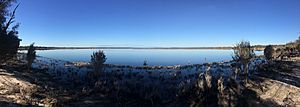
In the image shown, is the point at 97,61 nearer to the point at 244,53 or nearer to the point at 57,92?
the point at 57,92

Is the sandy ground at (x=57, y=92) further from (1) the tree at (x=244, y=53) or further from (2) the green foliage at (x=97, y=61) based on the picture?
(2) the green foliage at (x=97, y=61)

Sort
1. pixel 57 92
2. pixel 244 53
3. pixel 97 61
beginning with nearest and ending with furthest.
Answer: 1. pixel 57 92
2. pixel 244 53
3. pixel 97 61

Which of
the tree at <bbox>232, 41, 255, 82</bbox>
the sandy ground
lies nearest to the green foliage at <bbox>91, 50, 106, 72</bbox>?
the sandy ground

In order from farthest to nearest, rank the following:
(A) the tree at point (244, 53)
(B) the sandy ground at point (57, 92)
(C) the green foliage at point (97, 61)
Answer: (C) the green foliage at point (97, 61)
(A) the tree at point (244, 53)
(B) the sandy ground at point (57, 92)

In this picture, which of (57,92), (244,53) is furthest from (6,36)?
(244,53)

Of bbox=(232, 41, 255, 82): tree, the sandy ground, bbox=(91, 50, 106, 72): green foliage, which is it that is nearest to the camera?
the sandy ground

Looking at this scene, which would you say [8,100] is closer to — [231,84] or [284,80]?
[231,84]

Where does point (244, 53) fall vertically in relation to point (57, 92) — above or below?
above

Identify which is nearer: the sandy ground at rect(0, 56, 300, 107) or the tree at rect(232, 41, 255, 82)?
the sandy ground at rect(0, 56, 300, 107)

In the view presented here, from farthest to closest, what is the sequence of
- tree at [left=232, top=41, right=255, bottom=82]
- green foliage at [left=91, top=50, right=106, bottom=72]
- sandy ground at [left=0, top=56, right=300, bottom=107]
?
green foliage at [left=91, top=50, right=106, bottom=72] < tree at [left=232, top=41, right=255, bottom=82] < sandy ground at [left=0, top=56, right=300, bottom=107]

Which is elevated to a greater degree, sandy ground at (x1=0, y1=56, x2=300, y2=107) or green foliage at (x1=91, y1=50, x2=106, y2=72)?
green foliage at (x1=91, y1=50, x2=106, y2=72)

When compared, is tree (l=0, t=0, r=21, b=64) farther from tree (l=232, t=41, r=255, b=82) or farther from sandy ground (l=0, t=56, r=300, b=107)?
tree (l=232, t=41, r=255, b=82)

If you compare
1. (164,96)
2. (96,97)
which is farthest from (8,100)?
(164,96)

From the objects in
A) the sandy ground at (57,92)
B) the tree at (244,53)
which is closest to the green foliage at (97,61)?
the sandy ground at (57,92)
